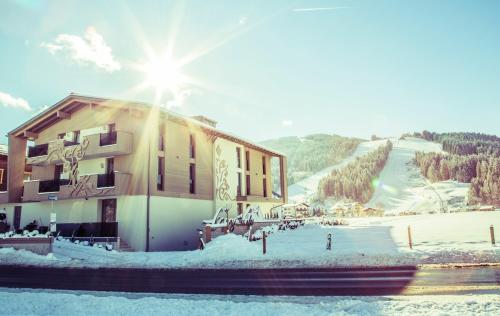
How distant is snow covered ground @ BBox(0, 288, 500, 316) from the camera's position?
6902mm

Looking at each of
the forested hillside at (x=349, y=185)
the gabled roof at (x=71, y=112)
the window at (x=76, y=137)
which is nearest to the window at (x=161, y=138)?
the gabled roof at (x=71, y=112)

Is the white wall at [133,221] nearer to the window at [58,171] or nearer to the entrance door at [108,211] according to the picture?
the entrance door at [108,211]

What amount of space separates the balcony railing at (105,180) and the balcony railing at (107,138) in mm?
2183

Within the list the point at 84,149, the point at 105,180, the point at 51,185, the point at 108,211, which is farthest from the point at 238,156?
the point at 51,185

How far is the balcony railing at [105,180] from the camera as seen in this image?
86.3 feet

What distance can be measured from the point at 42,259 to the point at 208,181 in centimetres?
1440

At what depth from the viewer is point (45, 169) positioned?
31688 millimetres

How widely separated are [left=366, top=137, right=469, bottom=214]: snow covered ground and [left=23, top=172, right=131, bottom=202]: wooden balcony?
91.0 m

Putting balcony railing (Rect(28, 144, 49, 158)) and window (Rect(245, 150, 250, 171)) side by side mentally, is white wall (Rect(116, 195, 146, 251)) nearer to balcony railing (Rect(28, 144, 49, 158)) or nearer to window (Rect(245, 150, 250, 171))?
balcony railing (Rect(28, 144, 49, 158))

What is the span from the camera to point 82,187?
26922mm

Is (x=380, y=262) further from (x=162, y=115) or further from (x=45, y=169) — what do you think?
(x=45, y=169)

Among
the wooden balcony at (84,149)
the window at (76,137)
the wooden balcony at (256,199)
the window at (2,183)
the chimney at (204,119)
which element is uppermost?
the chimney at (204,119)

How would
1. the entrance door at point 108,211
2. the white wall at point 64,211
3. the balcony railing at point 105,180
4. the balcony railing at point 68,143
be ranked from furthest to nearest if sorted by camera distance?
1. the balcony railing at point 68,143
2. the white wall at point 64,211
3. the entrance door at point 108,211
4. the balcony railing at point 105,180

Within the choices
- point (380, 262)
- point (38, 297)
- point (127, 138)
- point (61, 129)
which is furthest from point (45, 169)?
point (380, 262)
